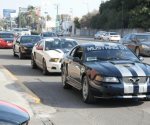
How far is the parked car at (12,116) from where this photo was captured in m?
4.34

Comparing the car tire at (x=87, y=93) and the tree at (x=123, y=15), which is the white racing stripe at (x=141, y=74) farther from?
the tree at (x=123, y=15)

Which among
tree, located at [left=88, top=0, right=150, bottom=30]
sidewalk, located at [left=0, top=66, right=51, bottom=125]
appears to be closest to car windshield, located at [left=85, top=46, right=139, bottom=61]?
sidewalk, located at [left=0, top=66, right=51, bottom=125]

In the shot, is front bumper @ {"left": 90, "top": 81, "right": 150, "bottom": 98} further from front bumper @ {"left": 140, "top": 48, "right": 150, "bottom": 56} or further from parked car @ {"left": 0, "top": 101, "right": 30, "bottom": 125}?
front bumper @ {"left": 140, "top": 48, "right": 150, "bottom": 56}

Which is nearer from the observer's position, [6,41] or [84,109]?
[84,109]

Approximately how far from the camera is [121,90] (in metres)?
10.1

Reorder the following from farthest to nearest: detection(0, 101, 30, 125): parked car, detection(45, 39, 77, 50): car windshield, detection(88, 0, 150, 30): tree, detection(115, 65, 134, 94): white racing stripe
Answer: detection(88, 0, 150, 30): tree, detection(45, 39, 77, 50): car windshield, detection(115, 65, 134, 94): white racing stripe, detection(0, 101, 30, 125): parked car

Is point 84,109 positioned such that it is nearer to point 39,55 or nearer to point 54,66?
point 54,66

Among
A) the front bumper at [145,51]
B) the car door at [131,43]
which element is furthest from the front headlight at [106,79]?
the car door at [131,43]

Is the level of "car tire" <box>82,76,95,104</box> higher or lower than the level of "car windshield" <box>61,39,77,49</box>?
lower

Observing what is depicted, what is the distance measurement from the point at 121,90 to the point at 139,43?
1899cm

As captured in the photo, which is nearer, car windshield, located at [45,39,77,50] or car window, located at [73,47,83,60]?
car window, located at [73,47,83,60]

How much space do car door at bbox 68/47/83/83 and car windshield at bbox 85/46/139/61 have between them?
29 cm

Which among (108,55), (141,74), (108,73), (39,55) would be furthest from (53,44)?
(141,74)

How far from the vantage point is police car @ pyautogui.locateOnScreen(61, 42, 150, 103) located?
33.4ft
